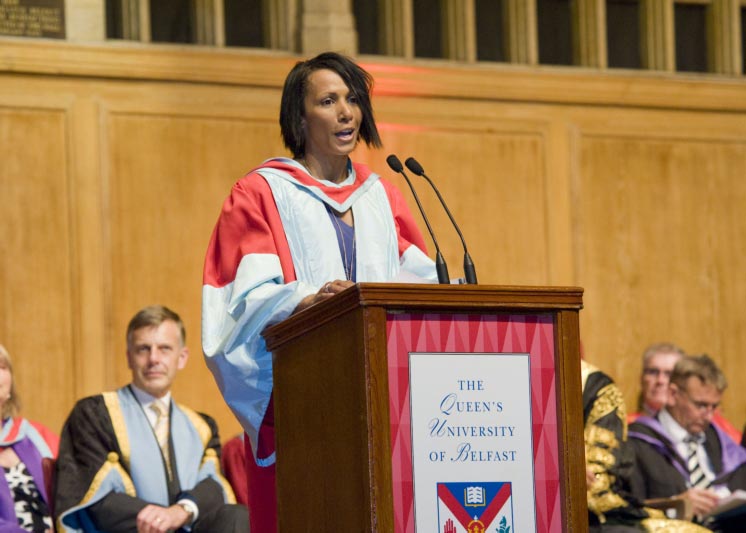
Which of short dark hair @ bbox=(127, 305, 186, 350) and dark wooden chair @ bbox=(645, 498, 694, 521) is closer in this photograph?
short dark hair @ bbox=(127, 305, 186, 350)

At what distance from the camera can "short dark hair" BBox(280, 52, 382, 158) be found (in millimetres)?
3828

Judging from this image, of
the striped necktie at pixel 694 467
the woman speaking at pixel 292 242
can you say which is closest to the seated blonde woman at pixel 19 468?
the woman speaking at pixel 292 242

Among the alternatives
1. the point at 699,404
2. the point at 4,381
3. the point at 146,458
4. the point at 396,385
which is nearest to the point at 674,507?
the point at 699,404

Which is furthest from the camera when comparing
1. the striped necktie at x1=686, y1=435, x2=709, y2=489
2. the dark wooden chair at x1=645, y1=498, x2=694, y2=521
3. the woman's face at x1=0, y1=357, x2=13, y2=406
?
the striped necktie at x1=686, y1=435, x2=709, y2=489

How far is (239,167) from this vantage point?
7.99 m

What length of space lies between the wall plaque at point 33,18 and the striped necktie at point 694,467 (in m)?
3.78

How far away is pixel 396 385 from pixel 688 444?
195 inches

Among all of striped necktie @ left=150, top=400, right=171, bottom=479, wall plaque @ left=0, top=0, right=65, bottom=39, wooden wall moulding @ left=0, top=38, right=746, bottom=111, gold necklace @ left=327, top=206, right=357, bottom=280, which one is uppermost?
wall plaque @ left=0, top=0, right=65, bottom=39

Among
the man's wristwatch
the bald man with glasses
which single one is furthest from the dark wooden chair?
the man's wristwatch

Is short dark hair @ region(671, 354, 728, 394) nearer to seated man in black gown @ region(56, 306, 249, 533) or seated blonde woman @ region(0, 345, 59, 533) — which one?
seated man in black gown @ region(56, 306, 249, 533)

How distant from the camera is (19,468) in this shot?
20.3ft

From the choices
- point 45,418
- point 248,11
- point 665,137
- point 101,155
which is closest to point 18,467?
point 45,418

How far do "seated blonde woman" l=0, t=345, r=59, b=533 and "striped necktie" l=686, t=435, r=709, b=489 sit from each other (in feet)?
10.3

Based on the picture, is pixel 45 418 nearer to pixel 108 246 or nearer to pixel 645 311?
pixel 108 246
